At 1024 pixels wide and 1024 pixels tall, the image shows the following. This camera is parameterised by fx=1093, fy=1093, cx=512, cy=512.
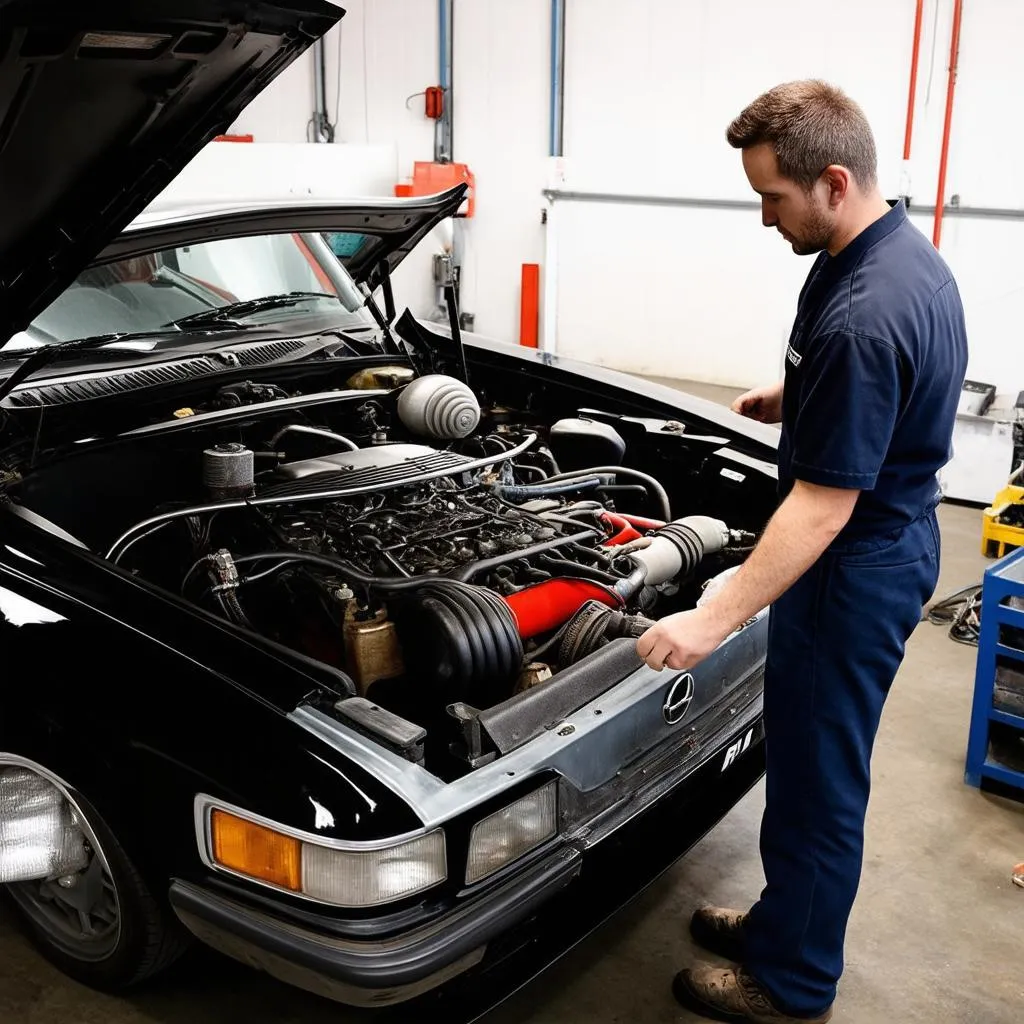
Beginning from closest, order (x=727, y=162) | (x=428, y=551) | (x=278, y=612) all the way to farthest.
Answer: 1. (x=278, y=612)
2. (x=428, y=551)
3. (x=727, y=162)

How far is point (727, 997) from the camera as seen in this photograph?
2.03 m

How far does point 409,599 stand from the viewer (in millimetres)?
2018

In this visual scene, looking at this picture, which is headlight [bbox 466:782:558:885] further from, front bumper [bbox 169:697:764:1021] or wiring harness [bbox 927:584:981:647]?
wiring harness [bbox 927:584:981:647]

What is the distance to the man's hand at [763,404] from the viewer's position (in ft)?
7.84

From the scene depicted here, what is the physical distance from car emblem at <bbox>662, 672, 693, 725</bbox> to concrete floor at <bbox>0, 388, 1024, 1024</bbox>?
59 centimetres

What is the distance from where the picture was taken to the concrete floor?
2031 millimetres

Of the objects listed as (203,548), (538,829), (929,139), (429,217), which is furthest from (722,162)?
(538,829)

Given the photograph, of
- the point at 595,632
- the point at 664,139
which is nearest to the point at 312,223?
the point at 595,632

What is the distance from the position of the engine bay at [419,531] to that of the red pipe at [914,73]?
163 inches

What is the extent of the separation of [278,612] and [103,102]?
0.99 meters

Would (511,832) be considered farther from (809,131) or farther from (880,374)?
(809,131)

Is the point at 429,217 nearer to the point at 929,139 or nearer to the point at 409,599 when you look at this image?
the point at 409,599

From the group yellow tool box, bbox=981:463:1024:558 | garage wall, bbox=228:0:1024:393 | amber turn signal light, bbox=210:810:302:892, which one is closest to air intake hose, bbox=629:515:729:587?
amber turn signal light, bbox=210:810:302:892

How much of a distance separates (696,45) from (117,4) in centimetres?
635
